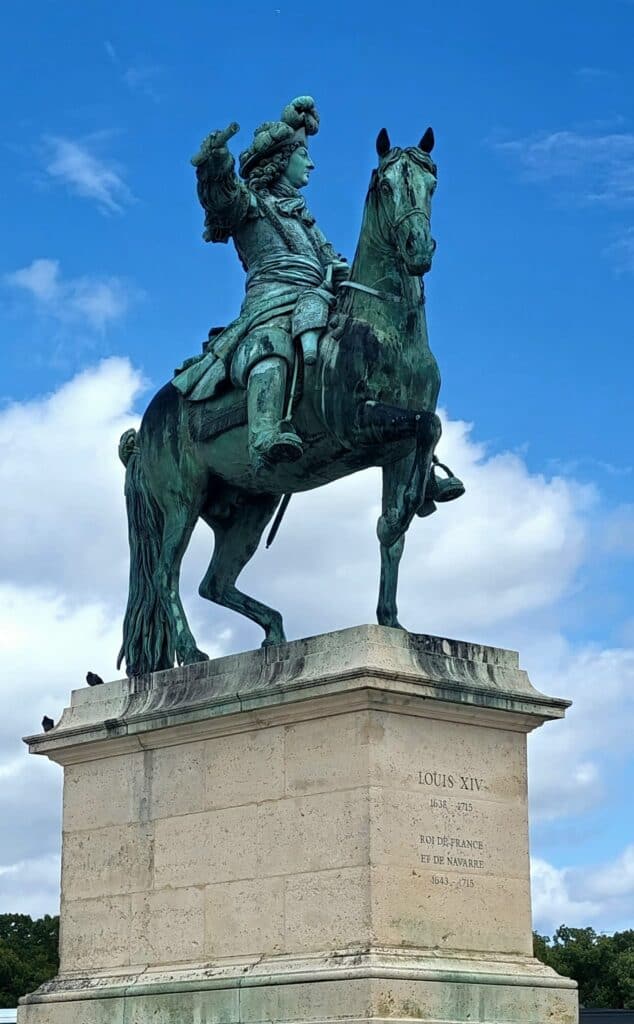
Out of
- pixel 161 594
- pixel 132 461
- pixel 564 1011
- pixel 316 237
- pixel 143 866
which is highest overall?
pixel 316 237

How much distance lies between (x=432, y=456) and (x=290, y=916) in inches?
160

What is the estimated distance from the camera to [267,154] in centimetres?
1831

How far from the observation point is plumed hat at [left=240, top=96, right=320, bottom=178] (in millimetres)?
18281

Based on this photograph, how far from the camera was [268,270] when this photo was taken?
1761cm

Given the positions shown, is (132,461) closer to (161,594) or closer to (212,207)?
(161,594)

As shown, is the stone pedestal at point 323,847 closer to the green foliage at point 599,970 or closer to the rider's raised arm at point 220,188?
the rider's raised arm at point 220,188

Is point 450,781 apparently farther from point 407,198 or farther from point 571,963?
point 571,963

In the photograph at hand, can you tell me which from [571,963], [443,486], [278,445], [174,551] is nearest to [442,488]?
[443,486]

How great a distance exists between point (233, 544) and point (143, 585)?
3.21 ft

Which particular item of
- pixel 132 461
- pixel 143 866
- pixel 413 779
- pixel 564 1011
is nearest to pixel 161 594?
pixel 132 461

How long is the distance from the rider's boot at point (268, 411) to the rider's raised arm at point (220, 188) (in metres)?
1.95

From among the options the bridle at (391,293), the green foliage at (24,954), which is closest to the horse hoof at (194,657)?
the bridle at (391,293)

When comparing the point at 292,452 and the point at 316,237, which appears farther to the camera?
the point at 316,237

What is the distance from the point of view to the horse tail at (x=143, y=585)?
1797 cm
